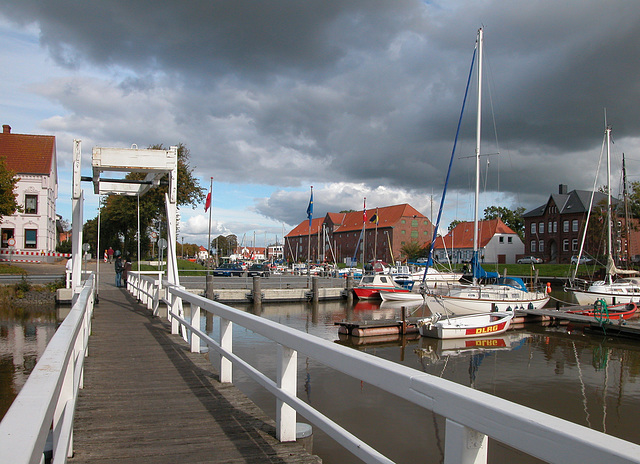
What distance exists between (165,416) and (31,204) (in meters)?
51.2

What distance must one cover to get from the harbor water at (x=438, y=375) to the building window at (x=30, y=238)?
2892 cm

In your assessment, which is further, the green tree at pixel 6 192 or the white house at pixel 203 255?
the white house at pixel 203 255

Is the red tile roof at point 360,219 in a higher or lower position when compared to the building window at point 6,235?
higher

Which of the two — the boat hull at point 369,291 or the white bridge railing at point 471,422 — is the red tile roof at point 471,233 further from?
the white bridge railing at point 471,422

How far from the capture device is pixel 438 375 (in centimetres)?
1603

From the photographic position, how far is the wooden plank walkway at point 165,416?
171 inches

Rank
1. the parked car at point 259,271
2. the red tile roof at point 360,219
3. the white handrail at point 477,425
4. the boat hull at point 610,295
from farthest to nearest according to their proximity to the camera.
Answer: the red tile roof at point 360,219 < the parked car at point 259,271 < the boat hull at point 610,295 < the white handrail at point 477,425

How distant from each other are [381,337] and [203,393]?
16541mm

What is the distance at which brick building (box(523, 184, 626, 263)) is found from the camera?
8006 cm

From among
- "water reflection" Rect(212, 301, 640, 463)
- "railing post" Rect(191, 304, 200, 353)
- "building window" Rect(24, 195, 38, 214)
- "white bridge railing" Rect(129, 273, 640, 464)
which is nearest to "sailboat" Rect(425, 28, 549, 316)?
"water reflection" Rect(212, 301, 640, 463)

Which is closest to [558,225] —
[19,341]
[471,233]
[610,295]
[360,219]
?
[471,233]

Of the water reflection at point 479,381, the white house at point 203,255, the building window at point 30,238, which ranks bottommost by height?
the water reflection at point 479,381

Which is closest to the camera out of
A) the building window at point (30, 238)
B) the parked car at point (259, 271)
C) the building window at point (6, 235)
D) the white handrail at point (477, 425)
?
the white handrail at point (477, 425)

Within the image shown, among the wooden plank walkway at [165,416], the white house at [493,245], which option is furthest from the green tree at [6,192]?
the white house at [493,245]
